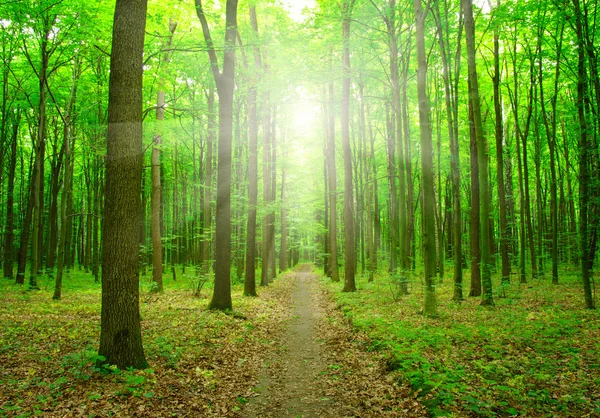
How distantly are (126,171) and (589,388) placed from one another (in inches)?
304

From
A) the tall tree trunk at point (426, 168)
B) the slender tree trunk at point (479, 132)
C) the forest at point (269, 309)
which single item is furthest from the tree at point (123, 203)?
the slender tree trunk at point (479, 132)

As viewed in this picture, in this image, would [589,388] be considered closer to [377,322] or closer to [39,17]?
[377,322]

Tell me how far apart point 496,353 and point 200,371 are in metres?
5.53

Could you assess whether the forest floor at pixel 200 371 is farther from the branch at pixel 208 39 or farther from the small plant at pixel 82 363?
the branch at pixel 208 39

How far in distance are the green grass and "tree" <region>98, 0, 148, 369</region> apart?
4.70 meters

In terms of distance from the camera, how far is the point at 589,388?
486 cm

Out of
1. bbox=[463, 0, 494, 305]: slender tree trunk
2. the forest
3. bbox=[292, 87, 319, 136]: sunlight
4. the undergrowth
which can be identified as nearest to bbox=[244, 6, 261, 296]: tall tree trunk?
the forest

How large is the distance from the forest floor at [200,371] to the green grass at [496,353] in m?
0.46

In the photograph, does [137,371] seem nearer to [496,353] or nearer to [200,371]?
[200,371]

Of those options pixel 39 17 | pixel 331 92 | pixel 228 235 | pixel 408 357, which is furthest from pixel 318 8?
pixel 408 357

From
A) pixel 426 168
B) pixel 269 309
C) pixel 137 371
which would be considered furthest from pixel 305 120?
pixel 137 371

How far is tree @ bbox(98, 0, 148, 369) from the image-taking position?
5.64 metres

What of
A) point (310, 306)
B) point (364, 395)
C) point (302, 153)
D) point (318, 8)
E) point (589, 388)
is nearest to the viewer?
point (589, 388)

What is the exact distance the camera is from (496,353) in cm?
650
